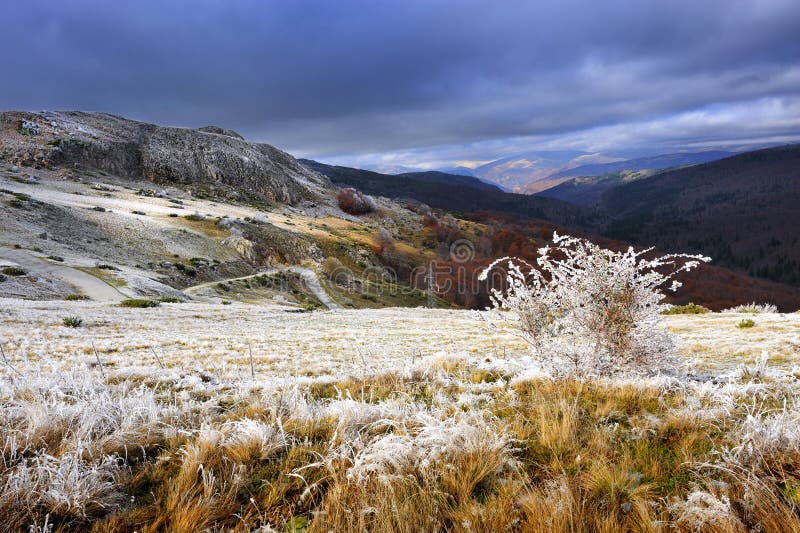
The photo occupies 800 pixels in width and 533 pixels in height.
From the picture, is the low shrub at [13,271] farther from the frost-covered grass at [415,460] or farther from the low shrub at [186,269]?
the frost-covered grass at [415,460]

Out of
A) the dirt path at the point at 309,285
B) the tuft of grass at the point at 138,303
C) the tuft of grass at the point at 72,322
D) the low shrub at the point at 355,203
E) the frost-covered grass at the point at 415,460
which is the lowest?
the dirt path at the point at 309,285

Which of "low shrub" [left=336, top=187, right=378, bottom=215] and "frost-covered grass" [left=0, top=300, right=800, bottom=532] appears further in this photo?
"low shrub" [left=336, top=187, right=378, bottom=215]

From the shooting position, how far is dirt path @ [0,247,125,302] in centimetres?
2483

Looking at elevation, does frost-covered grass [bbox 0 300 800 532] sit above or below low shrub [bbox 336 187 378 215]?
below

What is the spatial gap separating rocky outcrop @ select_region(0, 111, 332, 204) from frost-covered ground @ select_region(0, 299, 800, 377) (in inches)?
2856

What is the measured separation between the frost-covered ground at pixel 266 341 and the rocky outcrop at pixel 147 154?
72.6m

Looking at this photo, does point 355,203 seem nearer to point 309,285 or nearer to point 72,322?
point 309,285

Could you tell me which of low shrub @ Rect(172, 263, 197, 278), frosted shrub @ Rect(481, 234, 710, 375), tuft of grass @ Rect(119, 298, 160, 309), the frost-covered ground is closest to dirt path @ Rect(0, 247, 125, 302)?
tuft of grass @ Rect(119, 298, 160, 309)

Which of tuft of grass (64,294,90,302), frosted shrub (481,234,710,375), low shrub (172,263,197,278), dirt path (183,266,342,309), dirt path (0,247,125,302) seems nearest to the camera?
frosted shrub (481,234,710,375)

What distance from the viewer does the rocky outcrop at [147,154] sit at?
7250 cm

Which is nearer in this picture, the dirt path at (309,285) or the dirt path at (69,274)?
the dirt path at (69,274)

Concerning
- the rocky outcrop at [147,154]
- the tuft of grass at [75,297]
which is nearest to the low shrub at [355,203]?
the rocky outcrop at [147,154]

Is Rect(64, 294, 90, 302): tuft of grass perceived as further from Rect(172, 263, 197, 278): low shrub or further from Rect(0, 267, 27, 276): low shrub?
Rect(172, 263, 197, 278): low shrub

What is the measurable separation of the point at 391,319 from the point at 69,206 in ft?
145
